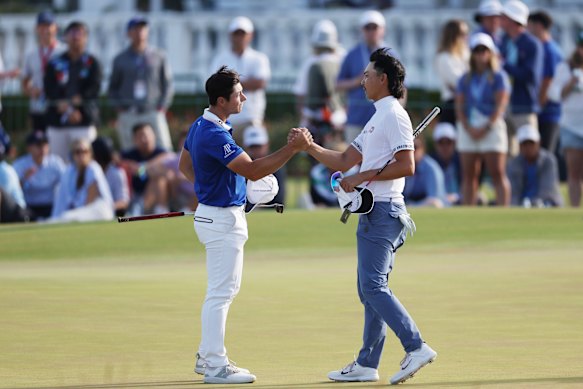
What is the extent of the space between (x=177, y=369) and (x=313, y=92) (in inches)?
464

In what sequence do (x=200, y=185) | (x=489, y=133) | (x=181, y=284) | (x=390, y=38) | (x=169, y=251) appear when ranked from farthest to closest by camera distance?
(x=390, y=38) → (x=489, y=133) → (x=169, y=251) → (x=181, y=284) → (x=200, y=185)

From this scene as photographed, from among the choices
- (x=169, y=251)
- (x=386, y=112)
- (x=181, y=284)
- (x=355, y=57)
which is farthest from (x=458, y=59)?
(x=386, y=112)

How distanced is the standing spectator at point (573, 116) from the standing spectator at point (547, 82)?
0.20 meters

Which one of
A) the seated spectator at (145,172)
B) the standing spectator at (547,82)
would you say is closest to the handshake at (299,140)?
the seated spectator at (145,172)

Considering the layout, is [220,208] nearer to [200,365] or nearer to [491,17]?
[200,365]

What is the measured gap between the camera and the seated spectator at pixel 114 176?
18.2 m

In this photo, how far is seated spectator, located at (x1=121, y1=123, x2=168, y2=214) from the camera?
1833 cm

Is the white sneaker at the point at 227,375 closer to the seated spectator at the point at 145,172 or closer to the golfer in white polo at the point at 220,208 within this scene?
the golfer in white polo at the point at 220,208

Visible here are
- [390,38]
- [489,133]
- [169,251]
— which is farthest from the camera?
[390,38]

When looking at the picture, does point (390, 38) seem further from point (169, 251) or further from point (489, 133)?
point (169, 251)

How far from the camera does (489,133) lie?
59.3 ft

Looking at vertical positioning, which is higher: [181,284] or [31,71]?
[31,71]

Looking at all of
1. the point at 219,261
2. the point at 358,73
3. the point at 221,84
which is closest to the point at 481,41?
the point at 358,73

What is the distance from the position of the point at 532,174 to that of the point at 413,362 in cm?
1079
